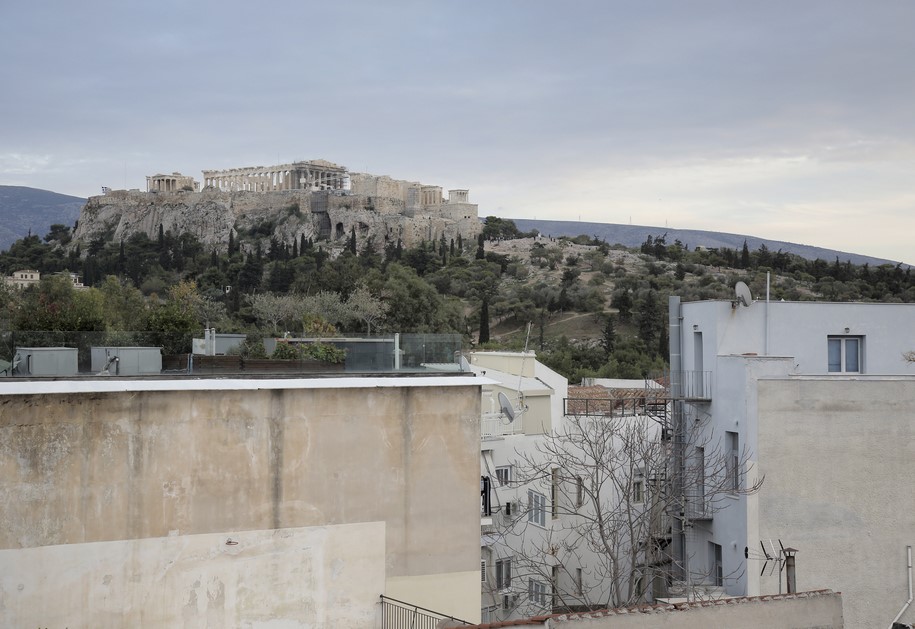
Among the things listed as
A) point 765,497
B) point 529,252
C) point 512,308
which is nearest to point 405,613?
point 765,497

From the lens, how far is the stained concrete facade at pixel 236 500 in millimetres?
11125

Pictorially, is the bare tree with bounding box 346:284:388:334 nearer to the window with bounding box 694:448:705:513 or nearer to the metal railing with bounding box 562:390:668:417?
the metal railing with bounding box 562:390:668:417

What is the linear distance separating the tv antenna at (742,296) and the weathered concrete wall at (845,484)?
221cm

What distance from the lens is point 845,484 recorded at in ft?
52.3

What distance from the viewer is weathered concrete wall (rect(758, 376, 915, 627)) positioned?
51.9ft

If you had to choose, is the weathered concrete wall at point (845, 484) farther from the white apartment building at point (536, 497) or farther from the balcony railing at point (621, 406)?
the white apartment building at point (536, 497)

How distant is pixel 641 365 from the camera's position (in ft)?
158

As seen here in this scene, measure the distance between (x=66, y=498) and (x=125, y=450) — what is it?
2.83ft

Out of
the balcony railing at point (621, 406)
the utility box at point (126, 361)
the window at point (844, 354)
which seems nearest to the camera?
the utility box at point (126, 361)

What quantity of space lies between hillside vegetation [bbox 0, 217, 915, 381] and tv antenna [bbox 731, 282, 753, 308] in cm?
904

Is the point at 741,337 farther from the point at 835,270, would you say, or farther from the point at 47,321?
the point at 835,270

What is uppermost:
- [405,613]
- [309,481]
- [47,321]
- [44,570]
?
[47,321]

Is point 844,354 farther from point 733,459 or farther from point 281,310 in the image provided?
point 281,310

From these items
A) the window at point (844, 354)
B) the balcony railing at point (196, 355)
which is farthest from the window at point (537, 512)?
the balcony railing at point (196, 355)
